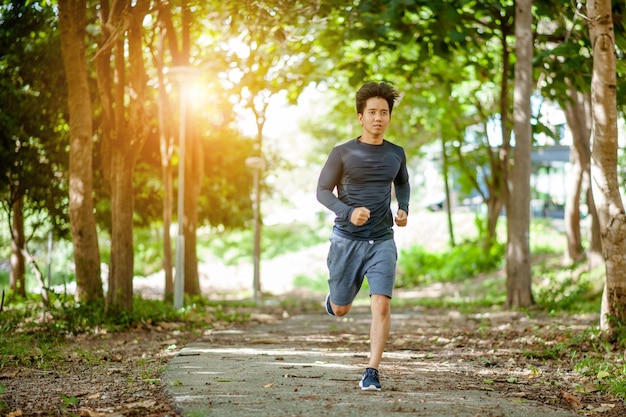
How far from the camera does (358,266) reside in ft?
20.1

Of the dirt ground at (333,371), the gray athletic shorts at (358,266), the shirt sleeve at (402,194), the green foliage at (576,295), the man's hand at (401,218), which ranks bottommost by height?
the dirt ground at (333,371)

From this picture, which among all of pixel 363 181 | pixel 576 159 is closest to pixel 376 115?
pixel 363 181

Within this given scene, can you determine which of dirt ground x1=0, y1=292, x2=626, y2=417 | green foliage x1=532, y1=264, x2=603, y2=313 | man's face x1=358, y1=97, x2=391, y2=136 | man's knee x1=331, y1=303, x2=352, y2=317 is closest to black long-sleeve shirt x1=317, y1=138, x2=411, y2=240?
man's face x1=358, y1=97, x2=391, y2=136

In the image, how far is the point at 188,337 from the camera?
34.2 feet

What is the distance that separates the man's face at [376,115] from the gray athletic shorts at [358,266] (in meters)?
0.80

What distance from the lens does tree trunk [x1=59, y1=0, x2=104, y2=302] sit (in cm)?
1102

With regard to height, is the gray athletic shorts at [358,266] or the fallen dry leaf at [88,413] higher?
the gray athletic shorts at [358,266]

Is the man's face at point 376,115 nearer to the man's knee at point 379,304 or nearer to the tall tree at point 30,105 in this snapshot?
the man's knee at point 379,304

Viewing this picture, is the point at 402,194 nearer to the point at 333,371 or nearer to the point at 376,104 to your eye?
the point at 376,104

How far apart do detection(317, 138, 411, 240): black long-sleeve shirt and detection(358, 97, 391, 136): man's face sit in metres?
0.12

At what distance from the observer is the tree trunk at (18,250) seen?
16375 mm

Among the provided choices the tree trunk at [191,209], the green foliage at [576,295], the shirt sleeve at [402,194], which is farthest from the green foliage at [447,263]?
the shirt sleeve at [402,194]

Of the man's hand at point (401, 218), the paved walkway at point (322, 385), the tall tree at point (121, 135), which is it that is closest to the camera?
the paved walkway at point (322, 385)

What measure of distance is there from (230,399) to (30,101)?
10.4 meters
